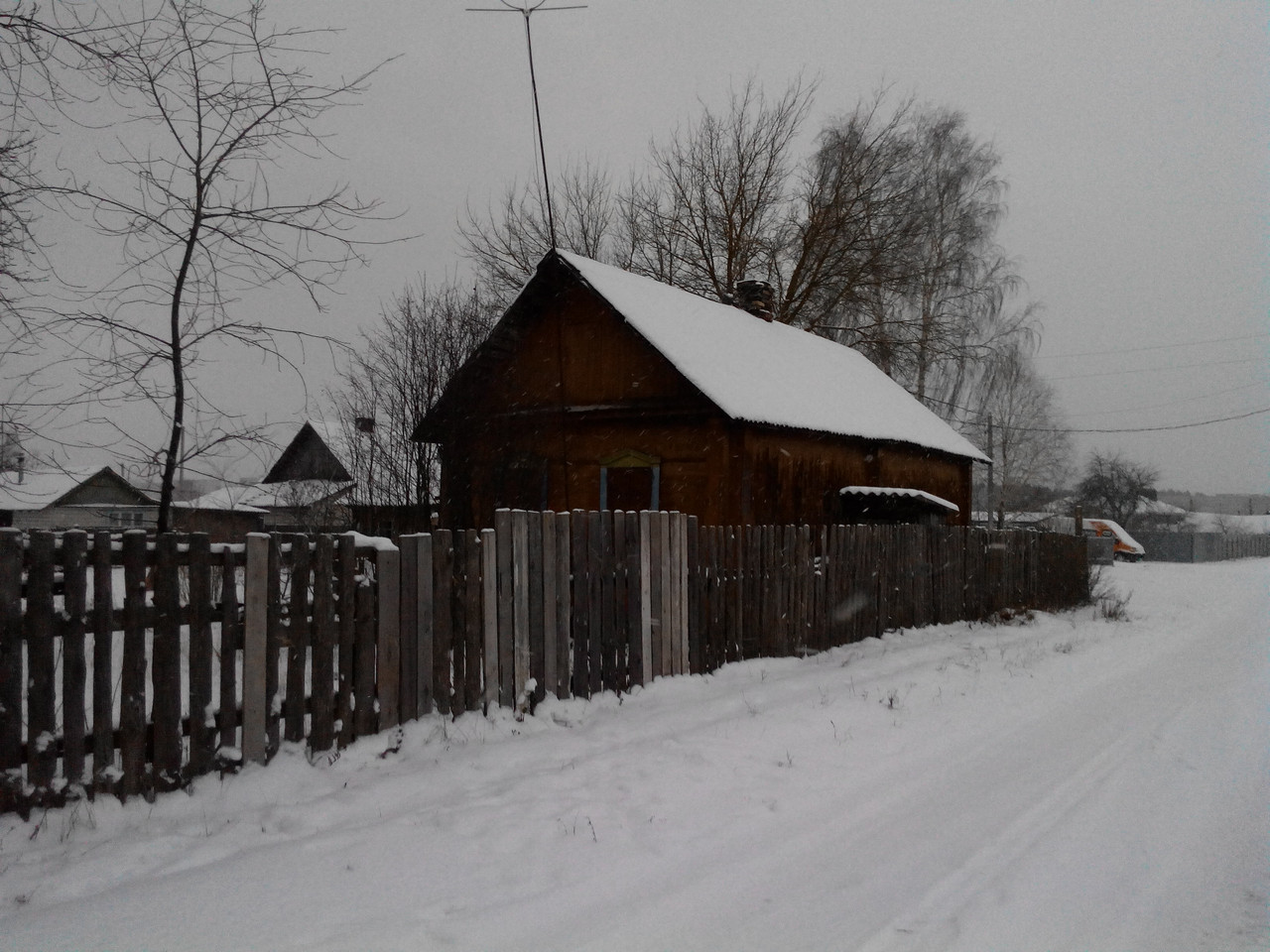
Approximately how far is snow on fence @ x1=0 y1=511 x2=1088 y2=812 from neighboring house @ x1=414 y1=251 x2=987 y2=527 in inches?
140

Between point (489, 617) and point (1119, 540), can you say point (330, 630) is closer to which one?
point (489, 617)

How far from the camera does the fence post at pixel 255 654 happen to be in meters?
4.11

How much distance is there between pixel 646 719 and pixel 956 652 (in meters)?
4.74

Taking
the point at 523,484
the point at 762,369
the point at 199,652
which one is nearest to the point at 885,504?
→ the point at 762,369

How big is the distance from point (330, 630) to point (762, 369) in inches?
408

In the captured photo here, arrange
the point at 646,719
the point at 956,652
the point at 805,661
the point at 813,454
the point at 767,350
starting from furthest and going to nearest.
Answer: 1. the point at 767,350
2. the point at 813,454
3. the point at 956,652
4. the point at 805,661
5. the point at 646,719

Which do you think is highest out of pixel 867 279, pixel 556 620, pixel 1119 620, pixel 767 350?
pixel 867 279

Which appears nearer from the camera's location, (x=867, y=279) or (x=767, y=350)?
(x=767, y=350)

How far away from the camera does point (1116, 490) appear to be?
165 feet

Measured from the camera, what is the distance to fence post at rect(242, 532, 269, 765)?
4.11 metres

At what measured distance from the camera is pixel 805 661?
8141mm

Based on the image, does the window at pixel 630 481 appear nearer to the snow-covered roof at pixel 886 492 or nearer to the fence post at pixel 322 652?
the snow-covered roof at pixel 886 492

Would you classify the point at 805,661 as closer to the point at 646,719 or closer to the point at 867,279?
the point at 646,719

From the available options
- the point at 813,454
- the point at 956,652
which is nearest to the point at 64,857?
the point at 956,652
